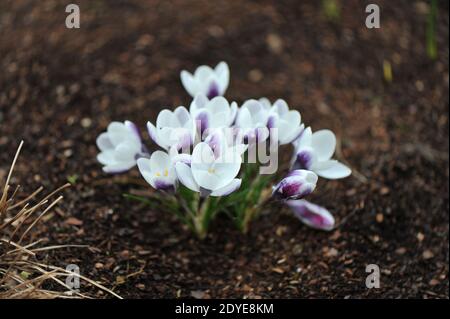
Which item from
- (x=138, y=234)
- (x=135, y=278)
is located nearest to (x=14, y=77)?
(x=138, y=234)

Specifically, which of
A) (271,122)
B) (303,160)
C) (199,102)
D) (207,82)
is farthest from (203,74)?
(303,160)

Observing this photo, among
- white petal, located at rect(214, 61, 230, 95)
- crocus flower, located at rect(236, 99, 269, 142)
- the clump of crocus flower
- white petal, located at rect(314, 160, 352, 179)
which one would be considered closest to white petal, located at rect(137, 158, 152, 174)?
the clump of crocus flower

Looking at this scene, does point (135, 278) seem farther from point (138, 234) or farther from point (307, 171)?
point (307, 171)

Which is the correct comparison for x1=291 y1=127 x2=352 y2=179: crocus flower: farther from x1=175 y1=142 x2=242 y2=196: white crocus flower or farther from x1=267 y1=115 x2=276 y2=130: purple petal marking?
x1=175 y1=142 x2=242 y2=196: white crocus flower

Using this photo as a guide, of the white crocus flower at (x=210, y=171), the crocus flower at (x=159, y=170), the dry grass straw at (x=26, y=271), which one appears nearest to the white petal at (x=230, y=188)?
the white crocus flower at (x=210, y=171)

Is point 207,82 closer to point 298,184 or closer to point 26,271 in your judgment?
point 298,184

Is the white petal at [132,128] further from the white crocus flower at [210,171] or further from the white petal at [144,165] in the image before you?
the white crocus flower at [210,171]
